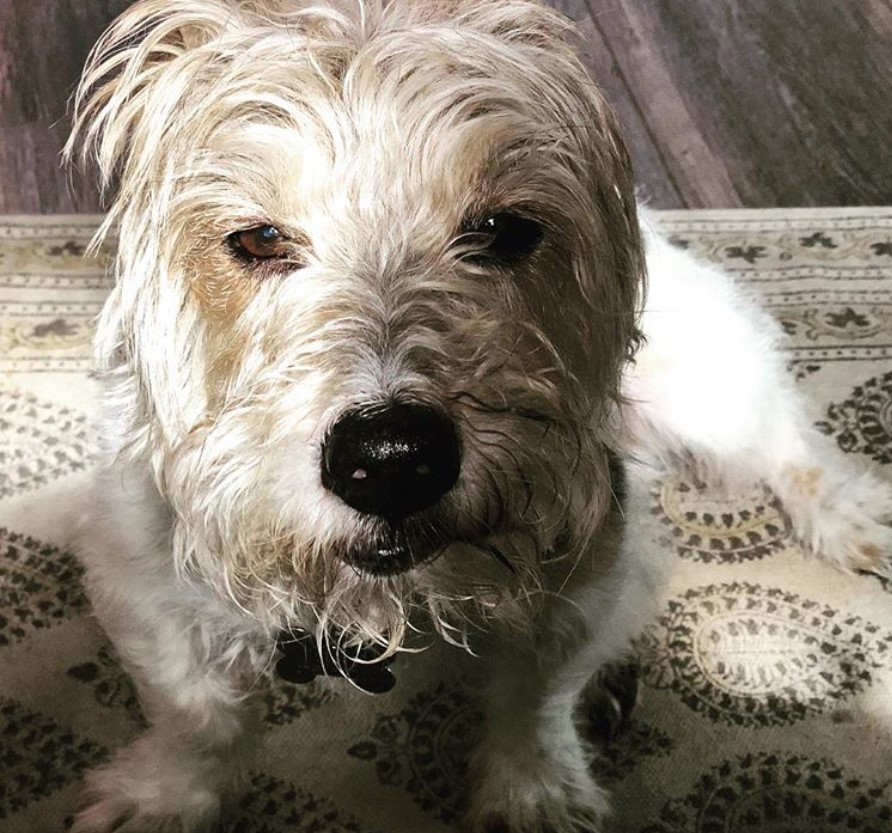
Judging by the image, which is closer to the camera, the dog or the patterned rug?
the dog

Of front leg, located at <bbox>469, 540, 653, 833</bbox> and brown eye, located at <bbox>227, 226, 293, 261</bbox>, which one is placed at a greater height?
brown eye, located at <bbox>227, 226, 293, 261</bbox>

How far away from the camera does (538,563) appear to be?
119cm

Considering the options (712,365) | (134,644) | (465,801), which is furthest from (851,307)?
(134,644)

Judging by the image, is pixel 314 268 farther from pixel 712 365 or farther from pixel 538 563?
pixel 712 365

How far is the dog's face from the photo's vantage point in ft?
3.36

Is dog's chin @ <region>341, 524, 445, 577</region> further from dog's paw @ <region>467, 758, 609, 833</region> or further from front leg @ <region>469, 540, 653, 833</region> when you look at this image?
dog's paw @ <region>467, 758, 609, 833</region>

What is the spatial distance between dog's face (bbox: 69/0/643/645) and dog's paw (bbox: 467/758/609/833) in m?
0.41

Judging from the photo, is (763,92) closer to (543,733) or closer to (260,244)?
(543,733)

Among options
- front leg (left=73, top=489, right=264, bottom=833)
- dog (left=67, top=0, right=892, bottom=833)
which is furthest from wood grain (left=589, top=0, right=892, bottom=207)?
front leg (left=73, top=489, right=264, bottom=833)

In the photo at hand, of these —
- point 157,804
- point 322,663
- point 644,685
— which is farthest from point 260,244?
point 644,685

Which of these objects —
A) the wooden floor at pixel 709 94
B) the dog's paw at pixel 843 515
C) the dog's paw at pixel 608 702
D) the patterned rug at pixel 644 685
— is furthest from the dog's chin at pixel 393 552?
the wooden floor at pixel 709 94

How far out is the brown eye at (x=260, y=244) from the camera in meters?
1.16

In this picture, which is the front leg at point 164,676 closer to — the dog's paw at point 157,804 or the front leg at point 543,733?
the dog's paw at point 157,804

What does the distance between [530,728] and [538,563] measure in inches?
18.8
